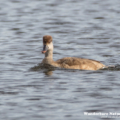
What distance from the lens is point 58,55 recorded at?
58.2ft

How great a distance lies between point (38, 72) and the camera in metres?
14.5

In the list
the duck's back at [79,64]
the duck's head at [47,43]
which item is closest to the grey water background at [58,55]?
the duck's back at [79,64]

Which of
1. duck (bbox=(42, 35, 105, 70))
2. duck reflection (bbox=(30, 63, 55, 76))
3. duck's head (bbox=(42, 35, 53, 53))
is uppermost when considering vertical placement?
duck's head (bbox=(42, 35, 53, 53))

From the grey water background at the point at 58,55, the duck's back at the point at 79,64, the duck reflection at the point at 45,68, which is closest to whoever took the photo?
the grey water background at the point at 58,55

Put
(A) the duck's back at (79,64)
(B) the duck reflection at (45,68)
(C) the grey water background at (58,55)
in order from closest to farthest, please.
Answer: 1. (C) the grey water background at (58,55)
2. (A) the duck's back at (79,64)
3. (B) the duck reflection at (45,68)

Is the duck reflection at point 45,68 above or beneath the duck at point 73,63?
beneath

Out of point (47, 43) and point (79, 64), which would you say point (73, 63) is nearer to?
point (79, 64)

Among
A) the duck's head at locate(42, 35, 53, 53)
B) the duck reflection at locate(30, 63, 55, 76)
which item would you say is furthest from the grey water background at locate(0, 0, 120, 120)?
A: the duck's head at locate(42, 35, 53, 53)

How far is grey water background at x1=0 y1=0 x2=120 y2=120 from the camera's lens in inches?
410

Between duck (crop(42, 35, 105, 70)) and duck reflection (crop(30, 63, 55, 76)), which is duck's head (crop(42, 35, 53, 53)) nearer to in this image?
duck (crop(42, 35, 105, 70))

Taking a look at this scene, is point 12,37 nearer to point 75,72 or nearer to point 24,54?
point 24,54

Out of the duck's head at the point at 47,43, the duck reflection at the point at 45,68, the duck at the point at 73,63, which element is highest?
the duck's head at the point at 47,43

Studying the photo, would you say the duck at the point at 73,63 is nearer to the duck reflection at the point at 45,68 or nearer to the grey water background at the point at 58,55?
the duck reflection at the point at 45,68

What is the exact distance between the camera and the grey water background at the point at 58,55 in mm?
10422
